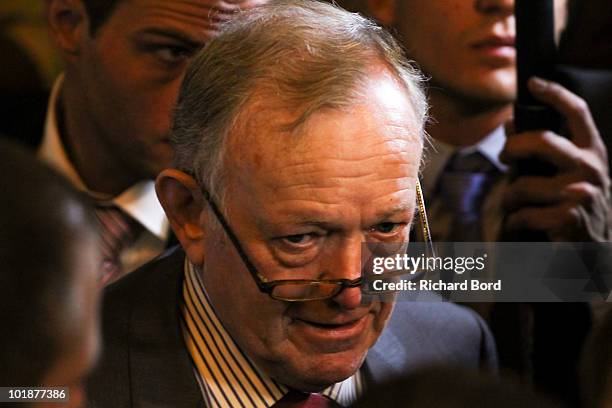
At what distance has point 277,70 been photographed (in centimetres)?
163

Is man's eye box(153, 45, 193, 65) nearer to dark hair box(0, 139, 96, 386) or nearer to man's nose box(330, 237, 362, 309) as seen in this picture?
dark hair box(0, 139, 96, 386)

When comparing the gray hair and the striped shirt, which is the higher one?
the gray hair

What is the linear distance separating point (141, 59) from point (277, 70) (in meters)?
0.38

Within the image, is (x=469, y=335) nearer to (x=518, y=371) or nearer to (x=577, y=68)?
(x=518, y=371)

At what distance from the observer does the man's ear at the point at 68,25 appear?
194 cm

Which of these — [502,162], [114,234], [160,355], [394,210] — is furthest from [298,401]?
[502,162]

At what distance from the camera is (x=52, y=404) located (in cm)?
174

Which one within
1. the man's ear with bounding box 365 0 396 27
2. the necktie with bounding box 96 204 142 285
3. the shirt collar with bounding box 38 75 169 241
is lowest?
the necktie with bounding box 96 204 142 285

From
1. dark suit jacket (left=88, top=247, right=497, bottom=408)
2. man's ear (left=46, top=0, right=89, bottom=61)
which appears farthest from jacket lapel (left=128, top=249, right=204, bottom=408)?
man's ear (left=46, top=0, right=89, bottom=61)

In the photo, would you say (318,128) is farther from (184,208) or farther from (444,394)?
(444,394)

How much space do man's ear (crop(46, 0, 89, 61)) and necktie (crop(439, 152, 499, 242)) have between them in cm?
66

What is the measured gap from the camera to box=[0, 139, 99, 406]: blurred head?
171cm

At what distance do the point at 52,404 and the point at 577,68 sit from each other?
1.04 metres

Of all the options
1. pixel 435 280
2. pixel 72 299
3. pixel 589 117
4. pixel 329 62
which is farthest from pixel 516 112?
pixel 72 299
